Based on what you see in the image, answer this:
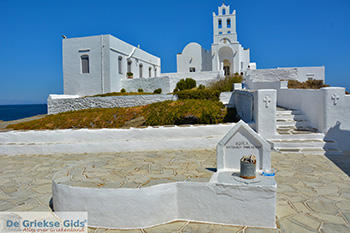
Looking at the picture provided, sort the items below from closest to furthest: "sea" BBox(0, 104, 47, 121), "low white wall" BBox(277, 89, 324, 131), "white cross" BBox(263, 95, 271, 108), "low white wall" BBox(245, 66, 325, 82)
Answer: "white cross" BBox(263, 95, 271, 108), "low white wall" BBox(277, 89, 324, 131), "low white wall" BBox(245, 66, 325, 82), "sea" BBox(0, 104, 47, 121)

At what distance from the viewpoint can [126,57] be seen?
2559 cm

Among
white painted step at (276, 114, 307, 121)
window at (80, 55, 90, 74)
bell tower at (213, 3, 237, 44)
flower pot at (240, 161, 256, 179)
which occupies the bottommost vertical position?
flower pot at (240, 161, 256, 179)

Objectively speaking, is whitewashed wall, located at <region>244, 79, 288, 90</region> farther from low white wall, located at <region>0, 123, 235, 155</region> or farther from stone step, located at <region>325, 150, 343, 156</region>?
low white wall, located at <region>0, 123, 235, 155</region>

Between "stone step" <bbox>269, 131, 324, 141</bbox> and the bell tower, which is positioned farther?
the bell tower

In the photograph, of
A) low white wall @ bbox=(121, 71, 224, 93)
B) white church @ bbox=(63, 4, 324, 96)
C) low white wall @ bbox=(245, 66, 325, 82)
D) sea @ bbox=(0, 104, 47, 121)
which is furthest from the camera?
sea @ bbox=(0, 104, 47, 121)

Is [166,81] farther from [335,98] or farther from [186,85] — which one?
[335,98]

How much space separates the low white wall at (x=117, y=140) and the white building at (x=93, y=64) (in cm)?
1547

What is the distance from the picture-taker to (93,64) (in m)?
22.9

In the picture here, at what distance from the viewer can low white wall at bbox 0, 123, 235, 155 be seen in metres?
7.22

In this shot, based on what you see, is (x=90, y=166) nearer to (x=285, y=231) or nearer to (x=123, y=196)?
(x=123, y=196)

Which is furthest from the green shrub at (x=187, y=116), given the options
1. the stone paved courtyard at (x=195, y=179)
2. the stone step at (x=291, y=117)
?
the stone paved courtyard at (x=195, y=179)

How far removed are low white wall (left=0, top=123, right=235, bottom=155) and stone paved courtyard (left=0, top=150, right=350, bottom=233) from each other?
693 mm

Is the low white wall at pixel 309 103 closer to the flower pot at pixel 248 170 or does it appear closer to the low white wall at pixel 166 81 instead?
the flower pot at pixel 248 170

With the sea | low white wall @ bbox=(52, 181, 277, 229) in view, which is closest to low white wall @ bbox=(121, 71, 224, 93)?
low white wall @ bbox=(52, 181, 277, 229)
